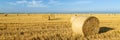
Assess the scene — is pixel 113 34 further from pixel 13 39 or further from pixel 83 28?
pixel 13 39

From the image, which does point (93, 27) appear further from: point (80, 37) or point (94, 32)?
point (80, 37)

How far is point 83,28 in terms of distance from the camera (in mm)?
12602

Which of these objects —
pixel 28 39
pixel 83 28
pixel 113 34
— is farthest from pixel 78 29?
pixel 28 39

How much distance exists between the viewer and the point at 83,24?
1267cm

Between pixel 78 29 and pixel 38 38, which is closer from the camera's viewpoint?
pixel 38 38

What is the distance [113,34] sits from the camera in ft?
42.8

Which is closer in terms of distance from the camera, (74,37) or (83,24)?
(74,37)

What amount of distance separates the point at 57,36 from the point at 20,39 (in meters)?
2.21

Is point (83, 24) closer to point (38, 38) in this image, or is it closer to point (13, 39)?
point (38, 38)

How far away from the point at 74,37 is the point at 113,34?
9.06 ft

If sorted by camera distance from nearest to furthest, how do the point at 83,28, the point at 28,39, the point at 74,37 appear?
the point at 28,39, the point at 74,37, the point at 83,28

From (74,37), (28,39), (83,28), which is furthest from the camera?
(83,28)

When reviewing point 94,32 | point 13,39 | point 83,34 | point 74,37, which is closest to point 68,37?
point 74,37

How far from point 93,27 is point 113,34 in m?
1.27
